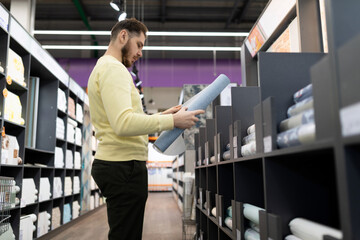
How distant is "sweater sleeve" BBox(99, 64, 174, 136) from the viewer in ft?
4.46

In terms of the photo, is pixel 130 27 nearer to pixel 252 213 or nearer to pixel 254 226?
pixel 252 213

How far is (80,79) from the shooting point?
1091cm

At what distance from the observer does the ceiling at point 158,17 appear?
10.6 meters

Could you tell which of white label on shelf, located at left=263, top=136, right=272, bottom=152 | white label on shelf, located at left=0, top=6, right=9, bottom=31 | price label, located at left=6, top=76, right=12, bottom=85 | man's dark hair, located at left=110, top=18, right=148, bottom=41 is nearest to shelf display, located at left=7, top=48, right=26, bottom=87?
price label, located at left=6, top=76, right=12, bottom=85

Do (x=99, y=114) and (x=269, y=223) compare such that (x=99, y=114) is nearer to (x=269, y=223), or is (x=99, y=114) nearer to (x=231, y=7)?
(x=269, y=223)

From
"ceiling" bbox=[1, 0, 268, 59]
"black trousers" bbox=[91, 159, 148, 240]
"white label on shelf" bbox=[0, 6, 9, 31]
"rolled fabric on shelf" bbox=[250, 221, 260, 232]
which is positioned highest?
"ceiling" bbox=[1, 0, 268, 59]

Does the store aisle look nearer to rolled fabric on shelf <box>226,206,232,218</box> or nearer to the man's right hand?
rolled fabric on shelf <box>226,206,232,218</box>

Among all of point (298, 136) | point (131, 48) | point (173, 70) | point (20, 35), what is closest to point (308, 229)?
point (298, 136)

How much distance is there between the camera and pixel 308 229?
3.80ft

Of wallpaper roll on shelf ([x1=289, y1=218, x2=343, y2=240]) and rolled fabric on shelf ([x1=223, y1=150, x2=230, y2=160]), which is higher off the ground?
rolled fabric on shelf ([x1=223, y1=150, x2=230, y2=160])

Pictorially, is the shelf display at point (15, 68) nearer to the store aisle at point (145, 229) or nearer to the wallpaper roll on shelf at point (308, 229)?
the store aisle at point (145, 229)

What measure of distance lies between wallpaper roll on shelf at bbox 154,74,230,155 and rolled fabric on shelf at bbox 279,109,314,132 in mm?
523

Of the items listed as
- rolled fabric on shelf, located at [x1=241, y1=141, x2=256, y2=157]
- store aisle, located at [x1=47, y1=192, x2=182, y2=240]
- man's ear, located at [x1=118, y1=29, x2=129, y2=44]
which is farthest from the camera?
store aisle, located at [x1=47, y1=192, x2=182, y2=240]

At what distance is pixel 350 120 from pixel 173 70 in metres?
10.6
